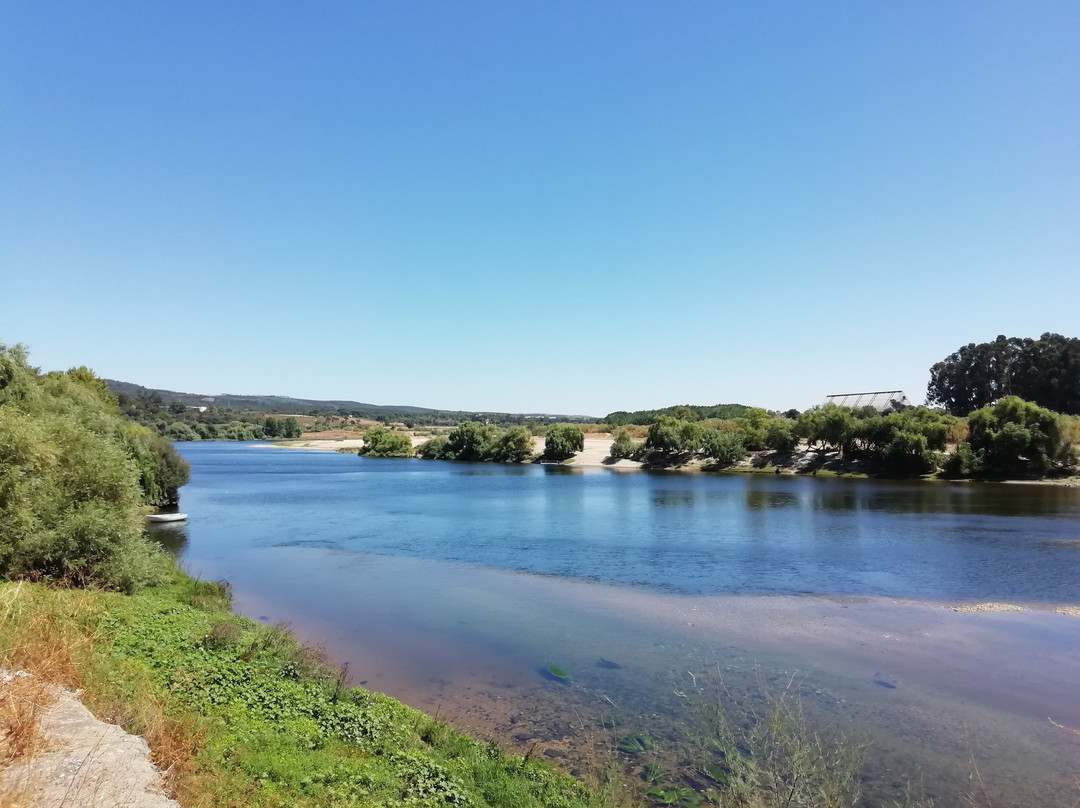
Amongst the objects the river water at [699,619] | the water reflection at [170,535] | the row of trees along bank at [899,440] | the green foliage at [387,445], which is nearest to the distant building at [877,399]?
the row of trees along bank at [899,440]

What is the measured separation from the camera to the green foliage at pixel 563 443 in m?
110

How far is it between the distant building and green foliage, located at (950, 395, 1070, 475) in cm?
4264

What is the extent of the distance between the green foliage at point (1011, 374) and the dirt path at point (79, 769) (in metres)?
115

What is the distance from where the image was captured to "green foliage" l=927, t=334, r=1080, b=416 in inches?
3649

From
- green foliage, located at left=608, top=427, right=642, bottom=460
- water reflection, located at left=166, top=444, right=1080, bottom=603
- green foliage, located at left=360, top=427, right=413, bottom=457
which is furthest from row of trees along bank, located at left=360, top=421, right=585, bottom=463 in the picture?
water reflection, located at left=166, top=444, right=1080, bottom=603

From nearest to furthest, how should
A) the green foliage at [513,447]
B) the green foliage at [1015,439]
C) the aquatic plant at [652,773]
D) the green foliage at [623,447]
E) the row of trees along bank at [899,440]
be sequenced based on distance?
the aquatic plant at [652,773] → the green foliage at [1015,439] → the row of trees along bank at [899,440] → the green foliage at [623,447] → the green foliage at [513,447]

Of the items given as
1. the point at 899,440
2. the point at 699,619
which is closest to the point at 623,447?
the point at 899,440

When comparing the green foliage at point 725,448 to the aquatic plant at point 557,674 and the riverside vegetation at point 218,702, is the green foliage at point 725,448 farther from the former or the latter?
the riverside vegetation at point 218,702

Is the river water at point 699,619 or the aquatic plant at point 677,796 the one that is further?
the river water at point 699,619

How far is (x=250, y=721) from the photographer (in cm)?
1031

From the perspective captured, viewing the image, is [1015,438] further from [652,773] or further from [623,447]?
[652,773]

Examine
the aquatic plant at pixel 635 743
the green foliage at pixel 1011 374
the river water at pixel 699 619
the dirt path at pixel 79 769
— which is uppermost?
the green foliage at pixel 1011 374

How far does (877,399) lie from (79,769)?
12838cm

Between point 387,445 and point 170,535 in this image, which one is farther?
point 387,445
